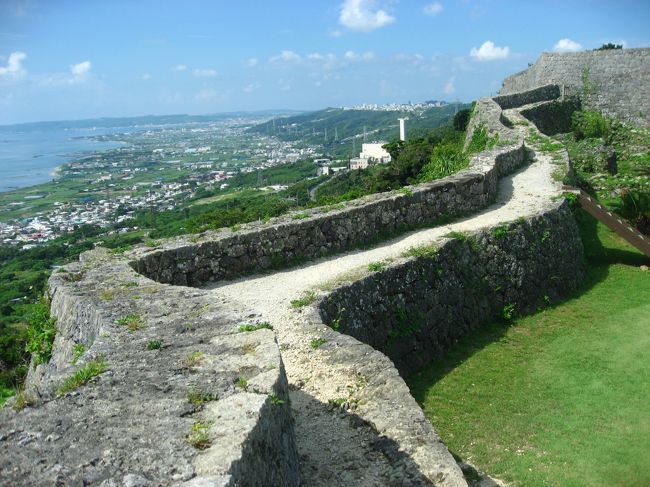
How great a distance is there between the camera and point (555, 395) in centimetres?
745

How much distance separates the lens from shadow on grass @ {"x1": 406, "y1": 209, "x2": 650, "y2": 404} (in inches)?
316

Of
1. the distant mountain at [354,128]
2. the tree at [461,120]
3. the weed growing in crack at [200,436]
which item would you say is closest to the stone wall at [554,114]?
the tree at [461,120]

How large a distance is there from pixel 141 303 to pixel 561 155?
1510 cm

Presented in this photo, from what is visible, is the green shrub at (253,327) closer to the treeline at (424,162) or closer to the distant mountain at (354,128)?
the treeline at (424,162)

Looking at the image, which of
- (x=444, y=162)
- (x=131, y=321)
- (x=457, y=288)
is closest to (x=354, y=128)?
(x=444, y=162)

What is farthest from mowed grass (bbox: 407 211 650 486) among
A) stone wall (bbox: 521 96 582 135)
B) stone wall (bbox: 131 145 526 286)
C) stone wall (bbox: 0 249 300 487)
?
stone wall (bbox: 521 96 582 135)

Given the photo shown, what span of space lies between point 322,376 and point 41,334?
3.45 meters

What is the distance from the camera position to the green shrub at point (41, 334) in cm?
669

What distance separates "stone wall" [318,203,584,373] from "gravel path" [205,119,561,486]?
0.48 metres

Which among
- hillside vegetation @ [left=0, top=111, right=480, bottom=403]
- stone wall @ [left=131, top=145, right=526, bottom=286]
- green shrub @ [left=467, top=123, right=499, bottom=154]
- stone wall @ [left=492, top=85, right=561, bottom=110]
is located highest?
stone wall @ [left=492, top=85, right=561, bottom=110]

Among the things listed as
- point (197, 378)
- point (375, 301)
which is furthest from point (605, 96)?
point (197, 378)

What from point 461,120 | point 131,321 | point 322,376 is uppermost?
point 461,120

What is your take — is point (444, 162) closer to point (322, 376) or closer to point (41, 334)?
point (322, 376)

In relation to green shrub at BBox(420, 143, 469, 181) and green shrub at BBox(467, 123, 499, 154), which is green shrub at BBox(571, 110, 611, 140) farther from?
green shrub at BBox(467, 123, 499, 154)
